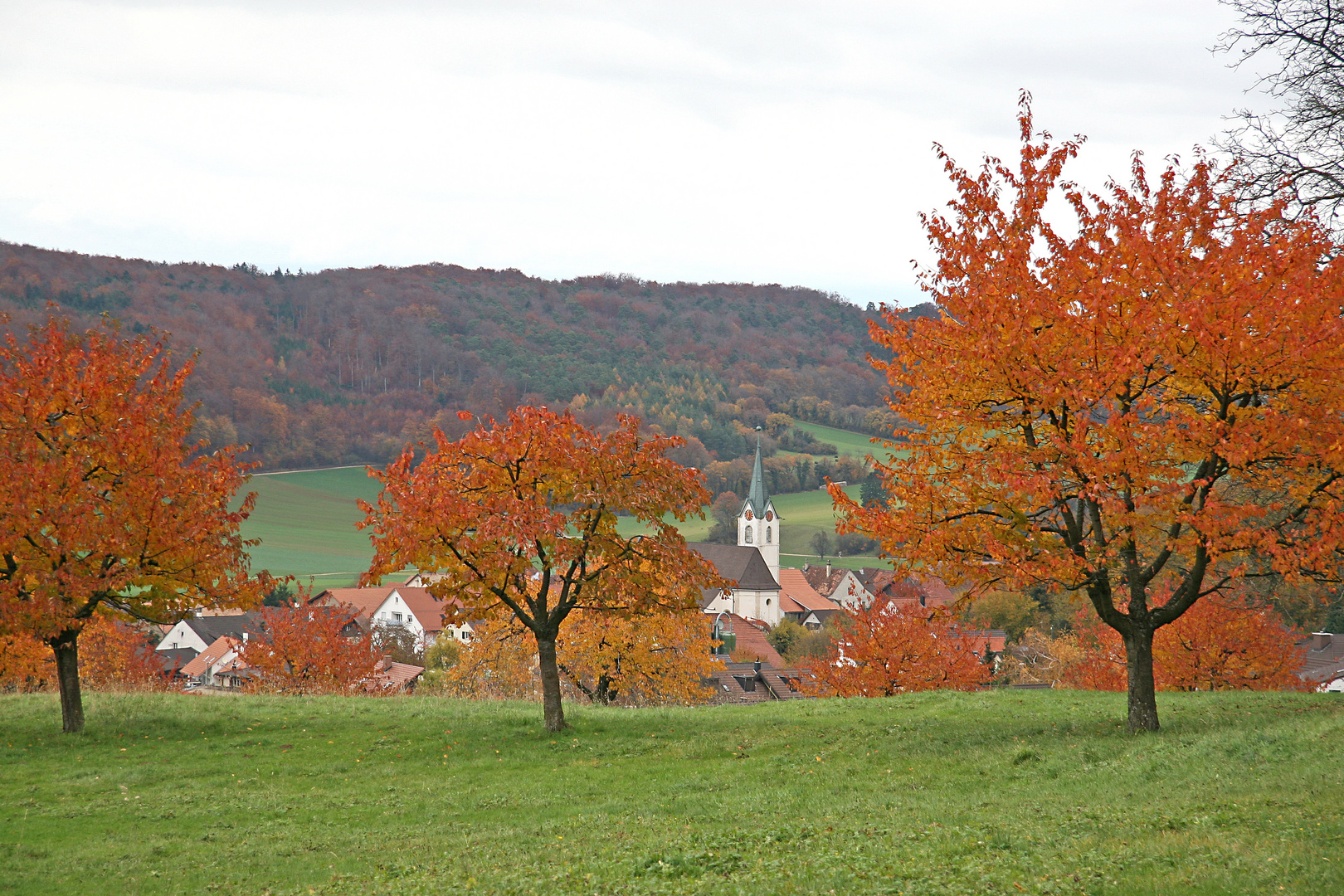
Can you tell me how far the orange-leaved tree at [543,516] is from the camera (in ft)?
51.1

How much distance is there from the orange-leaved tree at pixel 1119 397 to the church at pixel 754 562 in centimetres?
8930

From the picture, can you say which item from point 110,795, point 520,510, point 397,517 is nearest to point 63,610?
point 110,795

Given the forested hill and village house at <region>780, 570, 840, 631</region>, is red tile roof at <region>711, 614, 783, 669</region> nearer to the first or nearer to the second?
village house at <region>780, 570, 840, 631</region>

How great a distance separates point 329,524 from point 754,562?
2005 inches

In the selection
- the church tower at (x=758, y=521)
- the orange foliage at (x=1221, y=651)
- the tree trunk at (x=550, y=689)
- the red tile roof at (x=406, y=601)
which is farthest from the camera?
the church tower at (x=758, y=521)

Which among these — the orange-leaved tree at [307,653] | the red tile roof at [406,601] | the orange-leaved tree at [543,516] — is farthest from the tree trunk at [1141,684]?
the red tile roof at [406,601]

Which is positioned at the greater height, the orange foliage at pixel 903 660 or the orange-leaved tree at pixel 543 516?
the orange-leaved tree at pixel 543 516

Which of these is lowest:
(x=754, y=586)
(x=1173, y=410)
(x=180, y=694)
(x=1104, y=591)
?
(x=754, y=586)

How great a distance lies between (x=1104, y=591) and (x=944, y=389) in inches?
147

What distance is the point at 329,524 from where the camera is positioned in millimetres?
118000

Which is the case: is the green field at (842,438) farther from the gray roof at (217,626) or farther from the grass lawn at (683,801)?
the grass lawn at (683,801)

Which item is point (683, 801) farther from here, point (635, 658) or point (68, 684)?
point (635, 658)

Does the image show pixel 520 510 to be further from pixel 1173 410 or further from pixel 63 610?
pixel 1173 410

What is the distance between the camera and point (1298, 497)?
12.7 metres
